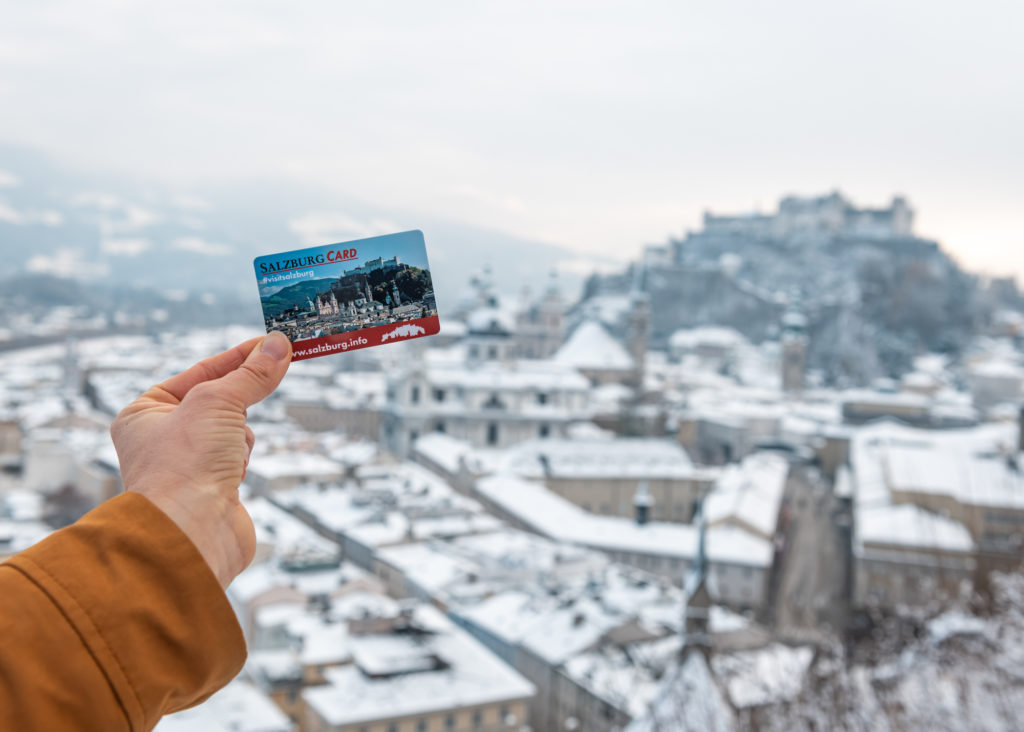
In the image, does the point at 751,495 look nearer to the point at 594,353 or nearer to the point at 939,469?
the point at 939,469

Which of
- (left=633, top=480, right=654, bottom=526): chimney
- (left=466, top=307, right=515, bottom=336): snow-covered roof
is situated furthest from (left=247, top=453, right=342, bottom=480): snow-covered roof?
(left=633, top=480, right=654, bottom=526): chimney

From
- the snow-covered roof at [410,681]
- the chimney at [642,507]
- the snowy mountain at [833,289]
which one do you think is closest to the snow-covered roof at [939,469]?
the chimney at [642,507]

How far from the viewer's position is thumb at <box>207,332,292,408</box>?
6.53 feet

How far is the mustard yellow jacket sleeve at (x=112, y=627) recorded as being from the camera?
1.35 meters

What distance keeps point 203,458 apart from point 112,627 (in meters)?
0.46

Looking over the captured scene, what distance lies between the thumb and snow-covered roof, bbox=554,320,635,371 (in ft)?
150

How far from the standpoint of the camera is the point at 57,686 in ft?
4.43

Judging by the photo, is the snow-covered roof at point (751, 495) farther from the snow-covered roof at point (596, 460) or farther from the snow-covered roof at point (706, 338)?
the snow-covered roof at point (706, 338)

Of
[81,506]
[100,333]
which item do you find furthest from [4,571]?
[100,333]

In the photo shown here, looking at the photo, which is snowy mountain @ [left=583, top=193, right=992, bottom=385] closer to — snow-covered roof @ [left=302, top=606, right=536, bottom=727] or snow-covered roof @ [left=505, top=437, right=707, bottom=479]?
snow-covered roof @ [left=505, top=437, right=707, bottom=479]

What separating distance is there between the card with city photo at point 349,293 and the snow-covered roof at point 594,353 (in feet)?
150

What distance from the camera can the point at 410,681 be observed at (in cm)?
1421

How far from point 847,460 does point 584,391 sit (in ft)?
36.7

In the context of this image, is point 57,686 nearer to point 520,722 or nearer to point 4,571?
point 4,571
